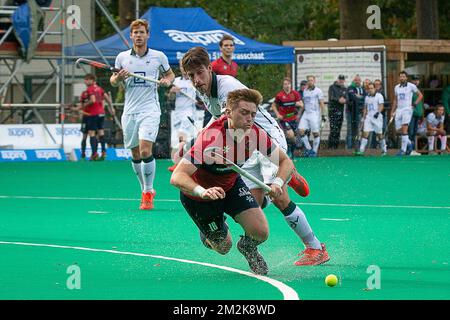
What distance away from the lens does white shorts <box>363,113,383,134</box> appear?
3381 cm

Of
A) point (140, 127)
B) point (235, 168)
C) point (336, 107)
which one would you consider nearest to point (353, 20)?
point (336, 107)

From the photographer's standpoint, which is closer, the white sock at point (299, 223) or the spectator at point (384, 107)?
the white sock at point (299, 223)

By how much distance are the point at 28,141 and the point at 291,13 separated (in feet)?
78.7

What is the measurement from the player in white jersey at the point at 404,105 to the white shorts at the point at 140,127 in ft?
56.2

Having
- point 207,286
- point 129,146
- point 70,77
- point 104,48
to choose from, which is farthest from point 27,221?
point 70,77

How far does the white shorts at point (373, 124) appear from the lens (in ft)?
111

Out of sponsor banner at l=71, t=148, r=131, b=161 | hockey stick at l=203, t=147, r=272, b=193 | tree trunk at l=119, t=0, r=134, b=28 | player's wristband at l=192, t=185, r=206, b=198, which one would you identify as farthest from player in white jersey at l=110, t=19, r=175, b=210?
tree trunk at l=119, t=0, r=134, b=28

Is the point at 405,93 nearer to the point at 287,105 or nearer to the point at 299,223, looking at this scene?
the point at 287,105

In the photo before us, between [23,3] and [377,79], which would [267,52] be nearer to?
[377,79]

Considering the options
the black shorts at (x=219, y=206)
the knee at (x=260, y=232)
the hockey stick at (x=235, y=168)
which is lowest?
the knee at (x=260, y=232)

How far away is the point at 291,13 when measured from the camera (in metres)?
54.2

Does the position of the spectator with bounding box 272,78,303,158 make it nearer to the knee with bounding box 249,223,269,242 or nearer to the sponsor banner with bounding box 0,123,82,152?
A: the sponsor banner with bounding box 0,123,82,152

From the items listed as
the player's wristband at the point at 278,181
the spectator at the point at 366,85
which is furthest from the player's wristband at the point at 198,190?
the spectator at the point at 366,85

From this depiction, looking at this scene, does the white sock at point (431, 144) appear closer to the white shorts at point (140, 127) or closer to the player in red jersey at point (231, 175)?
the white shorts at point (140, 127)
